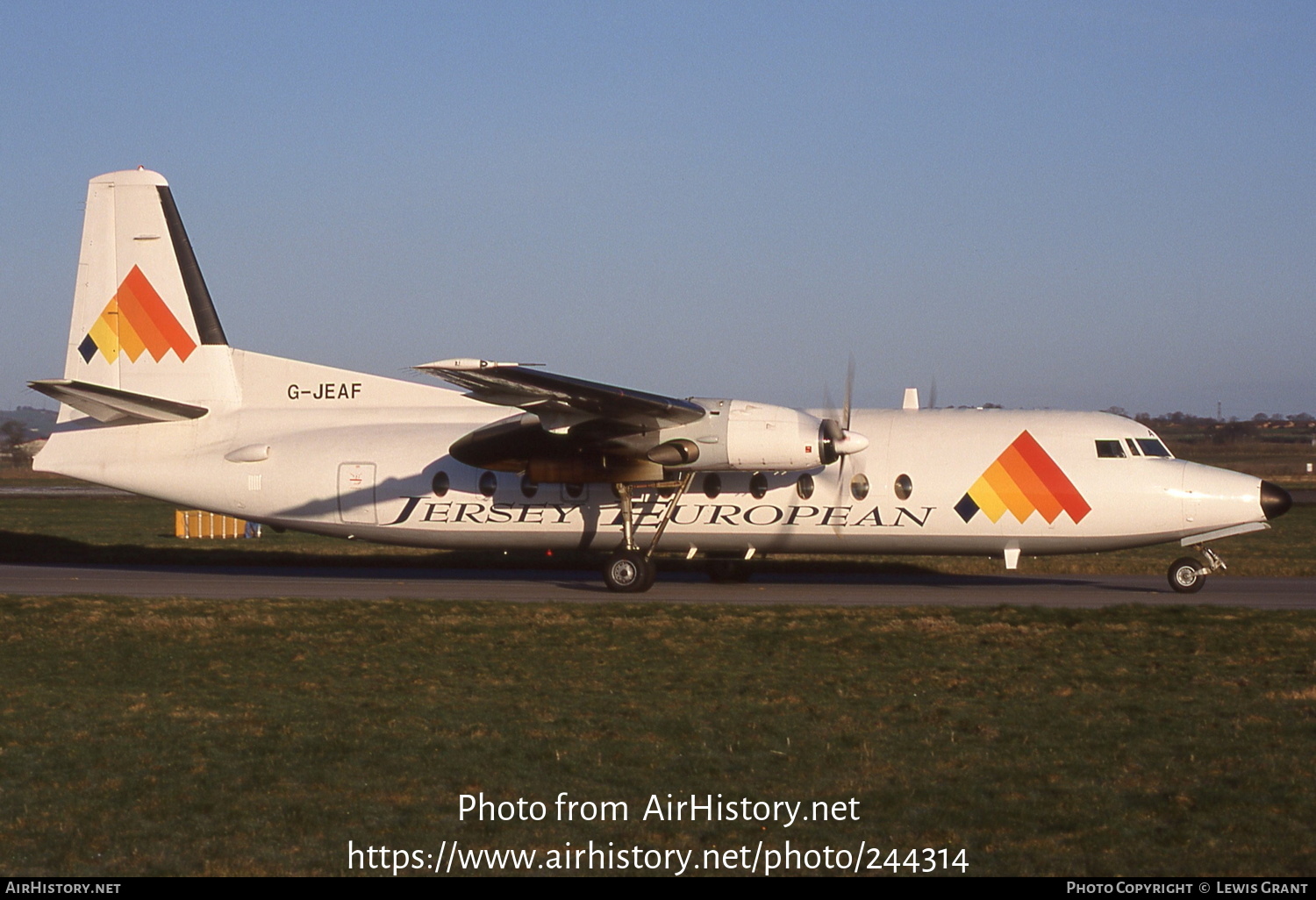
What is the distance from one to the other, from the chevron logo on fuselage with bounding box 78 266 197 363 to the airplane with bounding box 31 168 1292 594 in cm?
3

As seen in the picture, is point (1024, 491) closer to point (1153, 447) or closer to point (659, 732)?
point (1153, 447)

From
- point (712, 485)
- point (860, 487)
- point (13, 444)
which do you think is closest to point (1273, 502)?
point (860, 487)

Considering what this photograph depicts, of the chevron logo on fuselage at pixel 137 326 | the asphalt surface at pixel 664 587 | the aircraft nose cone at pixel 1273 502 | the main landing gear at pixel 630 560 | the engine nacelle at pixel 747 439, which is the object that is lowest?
the asphalt surface at pixel 664 587

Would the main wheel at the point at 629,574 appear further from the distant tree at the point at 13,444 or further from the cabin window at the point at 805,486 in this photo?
the distant tree at the point at 13,444

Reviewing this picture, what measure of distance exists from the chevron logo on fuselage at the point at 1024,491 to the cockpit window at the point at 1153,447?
4.44ft

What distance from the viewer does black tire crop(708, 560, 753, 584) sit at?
825 inches

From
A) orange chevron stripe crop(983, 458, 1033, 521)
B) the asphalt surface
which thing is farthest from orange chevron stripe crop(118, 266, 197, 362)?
orange chevron stripe crop(983, 458, 1033, 521)

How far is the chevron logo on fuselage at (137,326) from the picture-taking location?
21.1m

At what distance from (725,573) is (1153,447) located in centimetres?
720

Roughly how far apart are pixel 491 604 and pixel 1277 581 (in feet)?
44.2

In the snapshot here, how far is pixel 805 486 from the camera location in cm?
1897

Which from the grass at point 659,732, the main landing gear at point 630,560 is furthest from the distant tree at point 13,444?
the grass at point 659,732

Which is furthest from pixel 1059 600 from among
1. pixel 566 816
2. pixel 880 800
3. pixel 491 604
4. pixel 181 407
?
pixel 181 407

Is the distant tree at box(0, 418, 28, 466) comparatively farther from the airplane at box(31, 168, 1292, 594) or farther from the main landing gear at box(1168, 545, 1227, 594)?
the main landing gear at box(1168, 545, 1227, 594)
